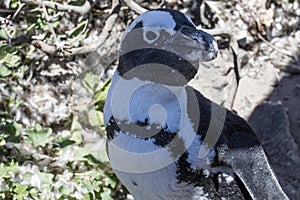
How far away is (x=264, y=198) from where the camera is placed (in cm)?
252

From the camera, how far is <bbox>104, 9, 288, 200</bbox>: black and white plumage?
7.74ft

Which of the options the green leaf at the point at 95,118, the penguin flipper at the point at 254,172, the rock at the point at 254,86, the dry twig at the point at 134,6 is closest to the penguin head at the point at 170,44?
the penguin flipper at the point at 254,172

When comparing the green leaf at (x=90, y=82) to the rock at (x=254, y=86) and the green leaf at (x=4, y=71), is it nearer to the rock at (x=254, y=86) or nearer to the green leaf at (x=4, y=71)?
the green leaf at (x=4, y=71)

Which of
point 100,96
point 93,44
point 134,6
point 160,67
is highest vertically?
point 160,67

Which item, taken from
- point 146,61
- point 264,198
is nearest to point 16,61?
point 146,61

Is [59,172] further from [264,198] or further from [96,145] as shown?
[264,198]

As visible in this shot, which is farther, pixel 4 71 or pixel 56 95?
pixel 56 95

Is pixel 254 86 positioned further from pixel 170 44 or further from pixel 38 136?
pixel 170 44

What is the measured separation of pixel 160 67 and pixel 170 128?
20cm

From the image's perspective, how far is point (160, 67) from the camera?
236 cm

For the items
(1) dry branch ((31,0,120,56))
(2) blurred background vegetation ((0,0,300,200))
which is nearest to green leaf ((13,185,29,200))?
(2) blurred background vegetation ((0,0,300,200))

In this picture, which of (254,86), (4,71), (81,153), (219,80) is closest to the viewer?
(4,71)

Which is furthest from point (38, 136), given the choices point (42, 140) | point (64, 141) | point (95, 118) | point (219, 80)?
point (219, 80)

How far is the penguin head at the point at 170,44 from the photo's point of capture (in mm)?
2332
